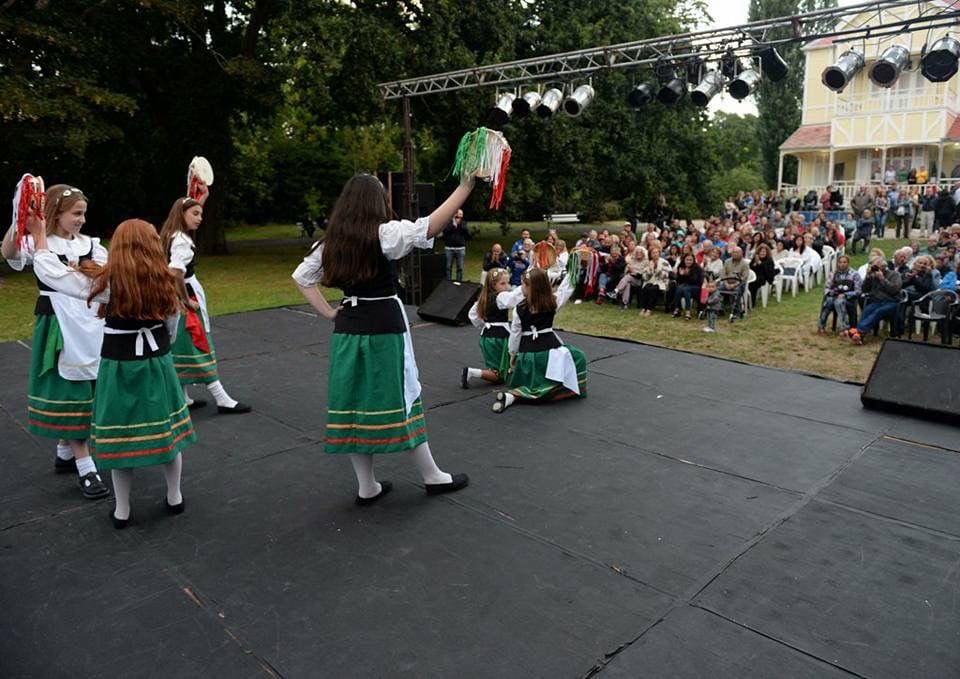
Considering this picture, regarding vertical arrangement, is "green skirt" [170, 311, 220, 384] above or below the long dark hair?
below

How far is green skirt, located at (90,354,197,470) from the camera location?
→ 11.5 feet

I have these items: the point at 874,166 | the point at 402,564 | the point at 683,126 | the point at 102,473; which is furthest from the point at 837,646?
the point at 874,166

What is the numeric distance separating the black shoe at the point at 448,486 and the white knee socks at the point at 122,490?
1.60 metres

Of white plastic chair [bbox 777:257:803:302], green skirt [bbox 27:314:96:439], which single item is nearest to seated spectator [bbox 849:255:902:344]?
white plastic chair [bbox 777:257:803:302]

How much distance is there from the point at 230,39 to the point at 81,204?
55.0 ft

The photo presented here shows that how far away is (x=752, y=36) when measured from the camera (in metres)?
8.86

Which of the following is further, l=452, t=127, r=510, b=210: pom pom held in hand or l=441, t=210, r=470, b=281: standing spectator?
l=441, t=210, r=470, b=281: standing spectator

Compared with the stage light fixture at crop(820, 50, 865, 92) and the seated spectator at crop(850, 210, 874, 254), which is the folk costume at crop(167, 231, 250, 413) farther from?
the seated spectator at crop(850, 210, 874, 254)

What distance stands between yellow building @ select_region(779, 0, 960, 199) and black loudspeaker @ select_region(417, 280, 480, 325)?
2137cm

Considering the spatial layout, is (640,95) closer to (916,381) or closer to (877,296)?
(877,296)

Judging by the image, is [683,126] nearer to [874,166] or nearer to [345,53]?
[874,166]

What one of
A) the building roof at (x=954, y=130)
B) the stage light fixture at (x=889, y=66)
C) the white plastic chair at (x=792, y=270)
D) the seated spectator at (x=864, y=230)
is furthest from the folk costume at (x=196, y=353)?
the building roof at (x=954, y=130)

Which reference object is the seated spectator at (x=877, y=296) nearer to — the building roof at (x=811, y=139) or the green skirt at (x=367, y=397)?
the green skirt at (x=367, y=397)

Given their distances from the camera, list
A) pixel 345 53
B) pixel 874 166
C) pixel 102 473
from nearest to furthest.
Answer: pixel 102 473 → pixel 345 53 → pixel 874 166
